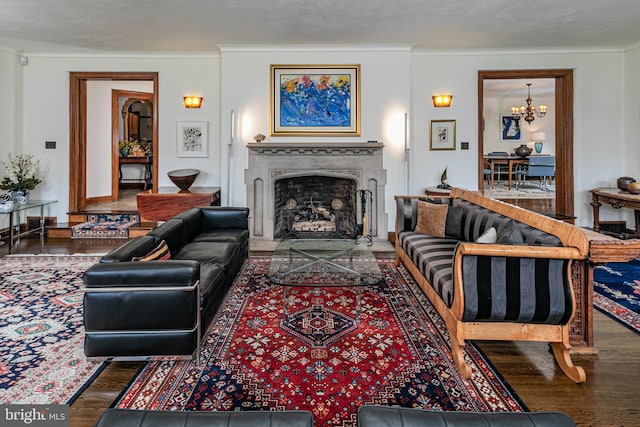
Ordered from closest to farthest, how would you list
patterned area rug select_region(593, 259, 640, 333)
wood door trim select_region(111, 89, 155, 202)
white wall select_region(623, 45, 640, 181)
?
patterned area rug select_region(593, 259, 640, 333), white wall select_region(623, 45, 640, 181), wood door trim select_region(111, 89, 155, 202)

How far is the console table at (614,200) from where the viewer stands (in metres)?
5.16

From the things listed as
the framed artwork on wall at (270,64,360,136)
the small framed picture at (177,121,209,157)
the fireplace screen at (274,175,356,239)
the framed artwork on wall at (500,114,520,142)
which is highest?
the framed artwork on wall at (500,114,520,142)

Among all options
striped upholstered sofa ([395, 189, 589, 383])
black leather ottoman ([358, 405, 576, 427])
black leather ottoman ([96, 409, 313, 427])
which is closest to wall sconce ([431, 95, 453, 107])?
striped upholstered sofa ([395, 189, 589, 383])

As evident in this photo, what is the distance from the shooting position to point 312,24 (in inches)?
186

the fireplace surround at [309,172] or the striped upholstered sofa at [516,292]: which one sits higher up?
the fireplace surround at [309,172]

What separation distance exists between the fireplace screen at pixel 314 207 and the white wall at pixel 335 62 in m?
0.69

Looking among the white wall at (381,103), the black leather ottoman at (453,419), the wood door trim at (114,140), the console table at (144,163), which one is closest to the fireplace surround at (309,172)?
the white wall at (381,103)

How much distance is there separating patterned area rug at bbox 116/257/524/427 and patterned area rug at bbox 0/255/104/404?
415 mm

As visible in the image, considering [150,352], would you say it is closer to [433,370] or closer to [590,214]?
[433,370]

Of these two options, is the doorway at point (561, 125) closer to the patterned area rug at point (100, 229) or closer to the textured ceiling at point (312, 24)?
the textured ceiling at point (312, 24)

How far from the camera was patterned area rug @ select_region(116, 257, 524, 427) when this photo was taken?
6.45 ft

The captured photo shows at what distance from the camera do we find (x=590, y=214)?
6172mm

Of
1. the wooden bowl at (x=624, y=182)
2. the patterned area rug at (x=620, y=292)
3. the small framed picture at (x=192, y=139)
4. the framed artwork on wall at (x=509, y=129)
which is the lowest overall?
the patterned area rug at (x=620, y=292)

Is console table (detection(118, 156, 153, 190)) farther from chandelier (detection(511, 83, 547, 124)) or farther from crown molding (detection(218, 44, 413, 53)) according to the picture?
chandelier (detection(511, 83, 547, 124))
